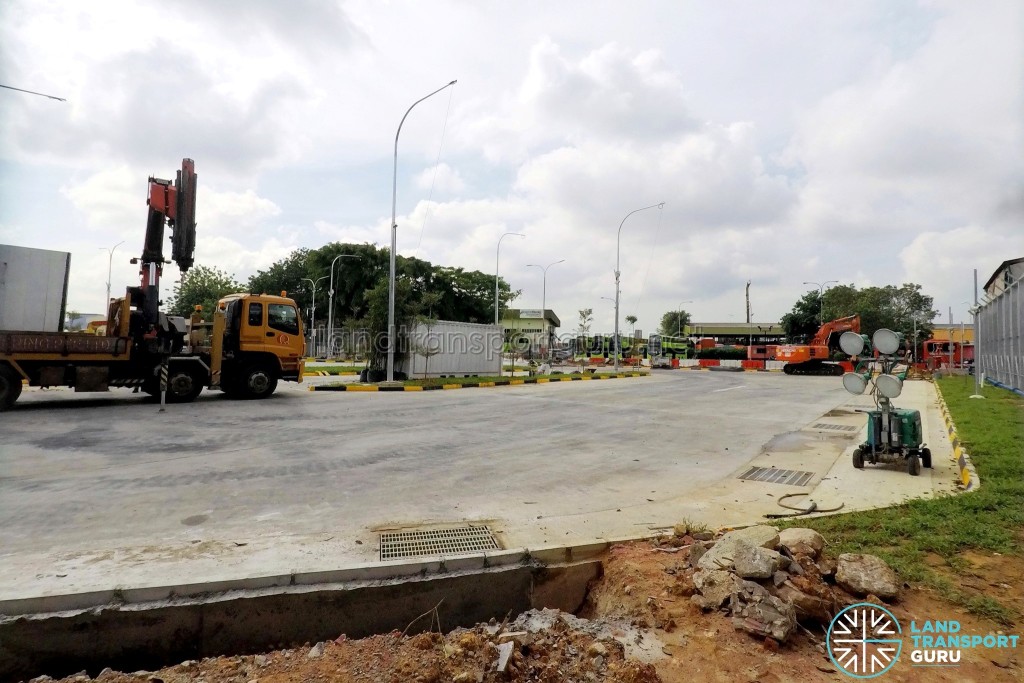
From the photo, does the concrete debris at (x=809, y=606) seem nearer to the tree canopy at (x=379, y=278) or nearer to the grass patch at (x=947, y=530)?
the grass patch at (x=947, y=530)

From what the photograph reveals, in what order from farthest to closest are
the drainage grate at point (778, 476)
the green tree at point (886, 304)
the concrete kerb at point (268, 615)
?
1. the green tree at point (886, 304)
2. the drainage grate at point (778, 476)
3. the concrete kerb at point (268, 615)

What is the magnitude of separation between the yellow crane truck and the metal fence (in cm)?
1623

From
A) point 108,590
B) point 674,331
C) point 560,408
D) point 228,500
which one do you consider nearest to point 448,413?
point 560,408

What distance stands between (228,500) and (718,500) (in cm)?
525

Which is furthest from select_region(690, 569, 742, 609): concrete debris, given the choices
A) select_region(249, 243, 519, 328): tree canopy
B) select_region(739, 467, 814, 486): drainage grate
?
select_region(249, 243, 519, 328): tree canopy

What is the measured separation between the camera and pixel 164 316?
1345 cm

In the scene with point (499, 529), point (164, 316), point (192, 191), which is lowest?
point (499, 529)

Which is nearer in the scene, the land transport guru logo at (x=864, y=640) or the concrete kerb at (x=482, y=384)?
the land transport guru logo at (x=864, y=640)

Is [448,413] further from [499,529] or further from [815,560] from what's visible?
[815,560]

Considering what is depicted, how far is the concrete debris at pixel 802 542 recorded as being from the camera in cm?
387

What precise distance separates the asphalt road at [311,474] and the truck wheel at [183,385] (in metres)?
0.89

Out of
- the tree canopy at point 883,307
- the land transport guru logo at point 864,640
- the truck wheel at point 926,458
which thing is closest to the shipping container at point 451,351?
the truck wheel at point 926,458

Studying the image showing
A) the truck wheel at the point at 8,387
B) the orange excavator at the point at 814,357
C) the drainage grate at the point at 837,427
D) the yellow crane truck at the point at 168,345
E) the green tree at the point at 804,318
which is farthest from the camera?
the green tree at the point at 804,318

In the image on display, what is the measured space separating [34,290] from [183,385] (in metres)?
3.62
